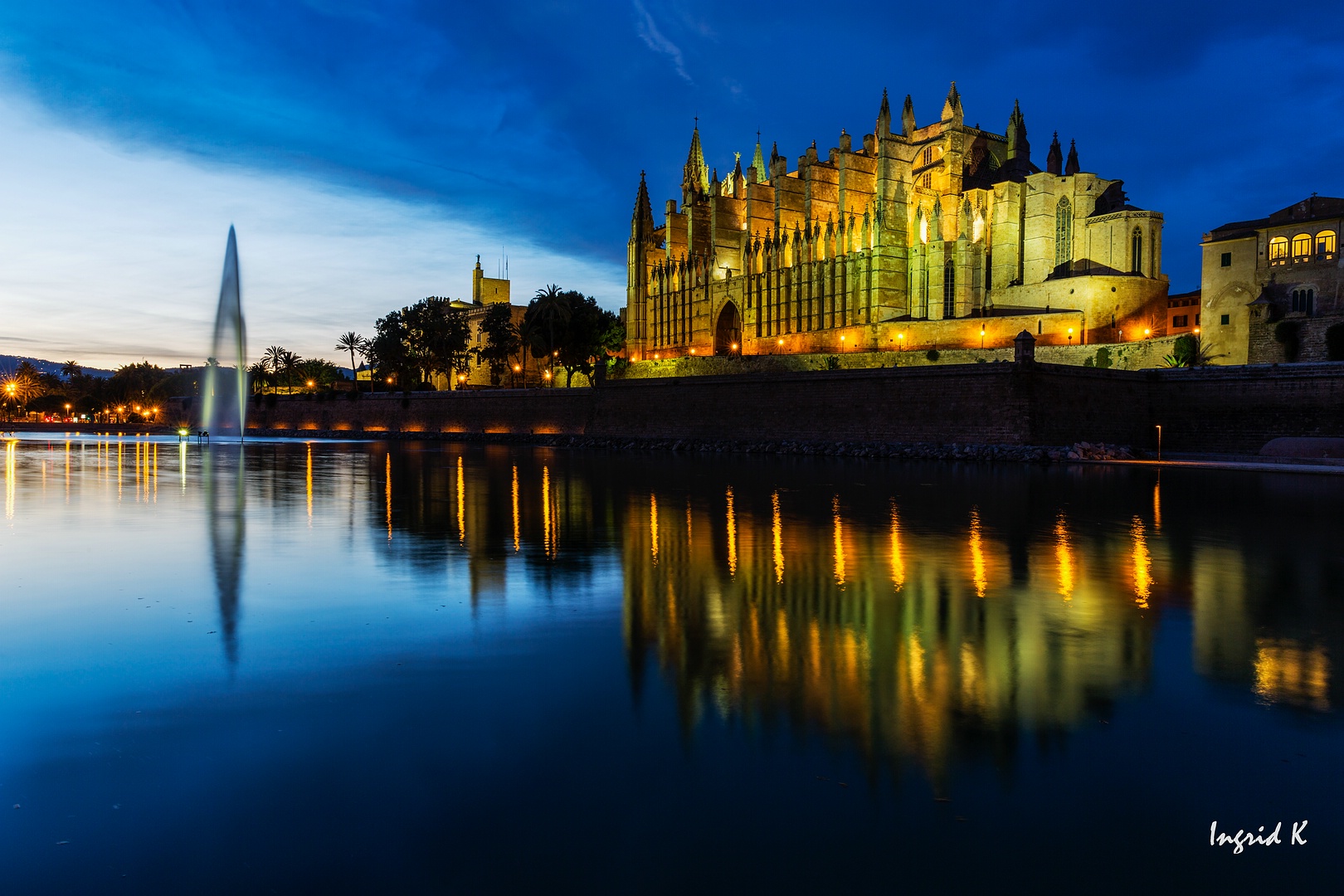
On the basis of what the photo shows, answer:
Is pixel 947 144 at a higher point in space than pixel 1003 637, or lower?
higher

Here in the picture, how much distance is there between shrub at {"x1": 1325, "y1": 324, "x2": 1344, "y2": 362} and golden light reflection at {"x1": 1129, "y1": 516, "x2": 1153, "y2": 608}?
106 feet

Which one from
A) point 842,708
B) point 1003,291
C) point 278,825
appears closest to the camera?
point 278,825

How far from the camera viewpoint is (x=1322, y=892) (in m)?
3.93

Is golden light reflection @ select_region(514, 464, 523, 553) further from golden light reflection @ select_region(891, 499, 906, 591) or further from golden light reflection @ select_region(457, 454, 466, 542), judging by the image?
golden light reflection @ select_region(891, 499, 906, 591)

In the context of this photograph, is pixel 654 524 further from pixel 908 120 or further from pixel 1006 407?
pixel 908 120

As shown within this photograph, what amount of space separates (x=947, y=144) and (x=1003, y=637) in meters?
60.7

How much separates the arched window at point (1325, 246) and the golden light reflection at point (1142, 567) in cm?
3549

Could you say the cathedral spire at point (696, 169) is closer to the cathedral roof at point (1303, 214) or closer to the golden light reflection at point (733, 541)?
the cathedral roof at point (1303, 214)

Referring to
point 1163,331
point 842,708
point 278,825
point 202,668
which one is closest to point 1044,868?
point 842,708

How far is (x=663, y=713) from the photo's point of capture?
606 centimetres

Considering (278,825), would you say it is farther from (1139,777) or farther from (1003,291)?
(1003,291)

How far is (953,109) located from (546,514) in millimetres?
57682

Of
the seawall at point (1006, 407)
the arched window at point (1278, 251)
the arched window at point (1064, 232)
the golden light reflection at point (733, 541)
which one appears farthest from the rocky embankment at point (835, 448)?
the golden light reflection at point (733, 541)

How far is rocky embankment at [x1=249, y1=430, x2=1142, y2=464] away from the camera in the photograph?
37875 millimetres
